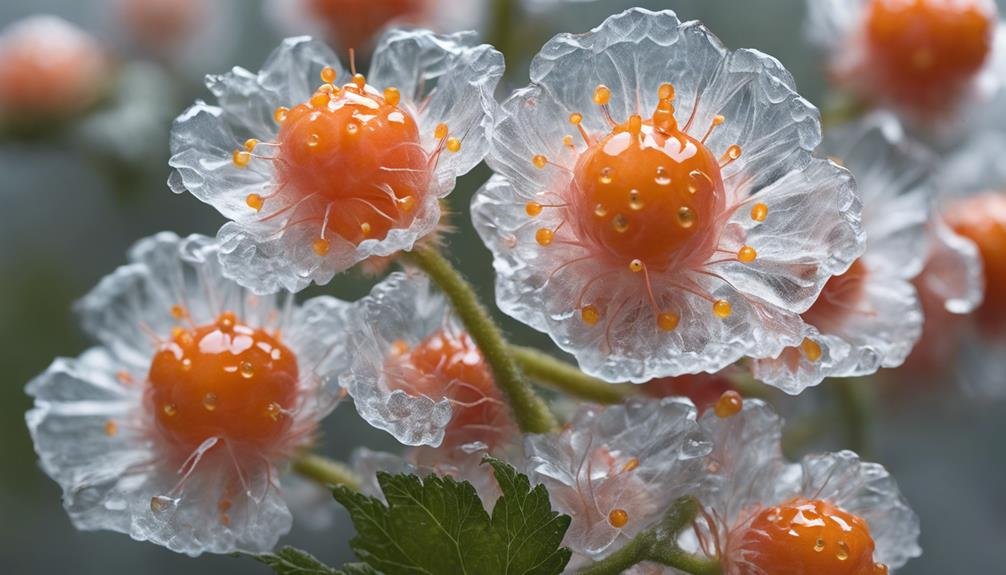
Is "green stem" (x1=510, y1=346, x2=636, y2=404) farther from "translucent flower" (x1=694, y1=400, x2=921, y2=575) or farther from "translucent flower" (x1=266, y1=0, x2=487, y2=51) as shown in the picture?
"translucent flower" (x1=266, y1=0, x2=487, y2=51)

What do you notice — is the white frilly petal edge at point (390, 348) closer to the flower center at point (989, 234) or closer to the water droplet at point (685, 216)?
the water droplet at point (685, 216)

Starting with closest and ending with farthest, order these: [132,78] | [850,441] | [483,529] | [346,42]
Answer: [483,529] → [850,441] → [346,42] → [132,78]

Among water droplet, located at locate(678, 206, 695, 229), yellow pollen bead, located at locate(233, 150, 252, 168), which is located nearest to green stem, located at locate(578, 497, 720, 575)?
water droplet, located at locate(678, 206, 695, 229)

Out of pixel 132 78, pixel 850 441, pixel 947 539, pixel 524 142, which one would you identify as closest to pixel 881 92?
pixel 850 441

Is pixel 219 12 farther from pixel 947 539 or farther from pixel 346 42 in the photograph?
pixel 947 539

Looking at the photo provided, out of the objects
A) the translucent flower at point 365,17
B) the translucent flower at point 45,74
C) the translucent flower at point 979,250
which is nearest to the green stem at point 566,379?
the translucent flower at point 979,250

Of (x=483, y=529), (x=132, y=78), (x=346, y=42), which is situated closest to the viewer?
(x=483, y=529)
